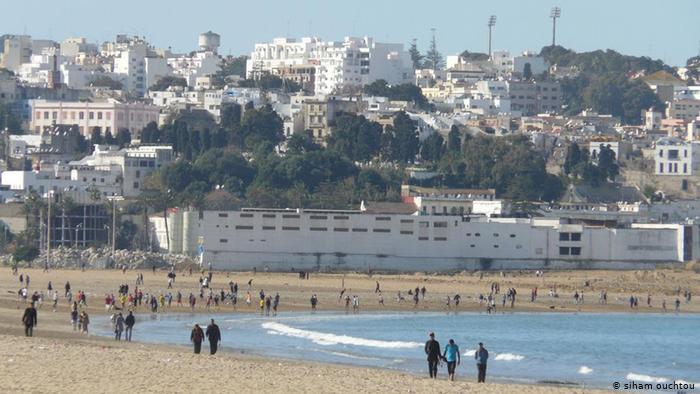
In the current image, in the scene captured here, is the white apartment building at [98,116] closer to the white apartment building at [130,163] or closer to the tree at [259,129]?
the tree at [259,129]

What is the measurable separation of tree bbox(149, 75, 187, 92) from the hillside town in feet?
1.10

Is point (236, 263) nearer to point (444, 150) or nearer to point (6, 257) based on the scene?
point (6, 257)

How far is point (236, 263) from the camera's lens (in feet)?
247

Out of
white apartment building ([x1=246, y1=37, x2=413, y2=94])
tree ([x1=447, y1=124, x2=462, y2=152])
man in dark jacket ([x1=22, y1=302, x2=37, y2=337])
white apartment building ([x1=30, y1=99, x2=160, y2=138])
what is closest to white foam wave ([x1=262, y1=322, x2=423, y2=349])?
man in dark jacket ([x1=22, y1=302, x2=37, y2=337])

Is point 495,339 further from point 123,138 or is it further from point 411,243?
point 123,138

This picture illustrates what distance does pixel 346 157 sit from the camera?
354ft

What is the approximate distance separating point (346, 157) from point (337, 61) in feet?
158

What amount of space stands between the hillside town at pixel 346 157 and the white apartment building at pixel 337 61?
0.22 meters

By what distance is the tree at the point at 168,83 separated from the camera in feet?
481

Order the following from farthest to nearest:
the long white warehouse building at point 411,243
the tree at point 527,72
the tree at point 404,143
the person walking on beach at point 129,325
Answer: the tree at point 527,72 < the tree at point 404,143 < the long white warehouse building at point 411,243 < the person walking on beach at point 129,325

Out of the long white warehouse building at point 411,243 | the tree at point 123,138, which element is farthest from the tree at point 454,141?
the long white warehouse building at point 411,243

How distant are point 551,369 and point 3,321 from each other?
40.6 ft

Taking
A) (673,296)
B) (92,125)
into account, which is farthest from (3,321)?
(92,125)

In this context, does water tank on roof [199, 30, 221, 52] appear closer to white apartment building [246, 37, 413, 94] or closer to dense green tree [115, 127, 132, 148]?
white apartment building [246, 37, 413, 94]
